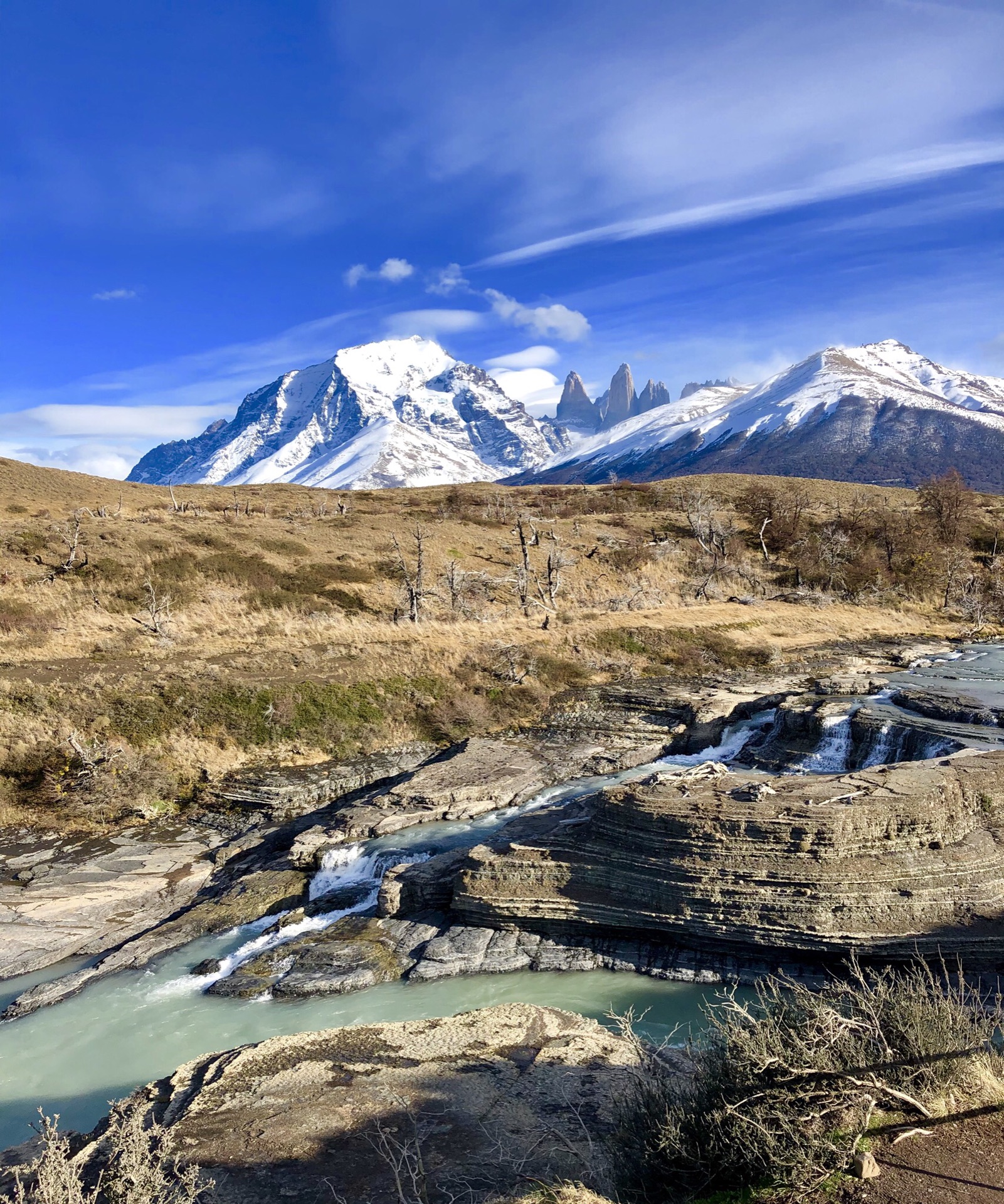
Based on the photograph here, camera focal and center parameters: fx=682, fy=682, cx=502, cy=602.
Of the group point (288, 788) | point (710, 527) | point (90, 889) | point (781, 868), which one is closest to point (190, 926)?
point (90, 889)

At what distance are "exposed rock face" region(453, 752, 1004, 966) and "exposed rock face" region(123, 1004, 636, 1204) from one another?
13.2ft

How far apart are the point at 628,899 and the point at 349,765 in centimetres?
1657

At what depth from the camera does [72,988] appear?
1600 cm

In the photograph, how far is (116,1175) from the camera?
7.58 metres

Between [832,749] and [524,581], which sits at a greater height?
[524,581]

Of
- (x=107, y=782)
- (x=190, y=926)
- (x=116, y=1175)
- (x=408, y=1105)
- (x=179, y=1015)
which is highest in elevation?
(x=116, y=1175)

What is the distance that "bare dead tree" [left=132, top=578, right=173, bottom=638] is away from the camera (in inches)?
1556

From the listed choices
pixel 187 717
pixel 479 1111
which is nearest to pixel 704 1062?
pixel 479 1111

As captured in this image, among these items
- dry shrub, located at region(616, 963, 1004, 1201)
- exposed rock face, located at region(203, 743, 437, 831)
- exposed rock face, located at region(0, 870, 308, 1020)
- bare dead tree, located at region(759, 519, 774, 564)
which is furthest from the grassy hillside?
dry shrub, located at region(616, 963, 1004, 1201)

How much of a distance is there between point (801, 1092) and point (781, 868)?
8403 millimetres

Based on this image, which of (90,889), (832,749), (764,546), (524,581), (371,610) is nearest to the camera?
(90,889)

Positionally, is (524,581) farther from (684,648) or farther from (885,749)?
(885,749)

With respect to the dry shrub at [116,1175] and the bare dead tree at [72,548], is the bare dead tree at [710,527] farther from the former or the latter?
the dry shrub at [116,1175]

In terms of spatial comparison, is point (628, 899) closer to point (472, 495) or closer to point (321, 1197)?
point (321, 1197)
